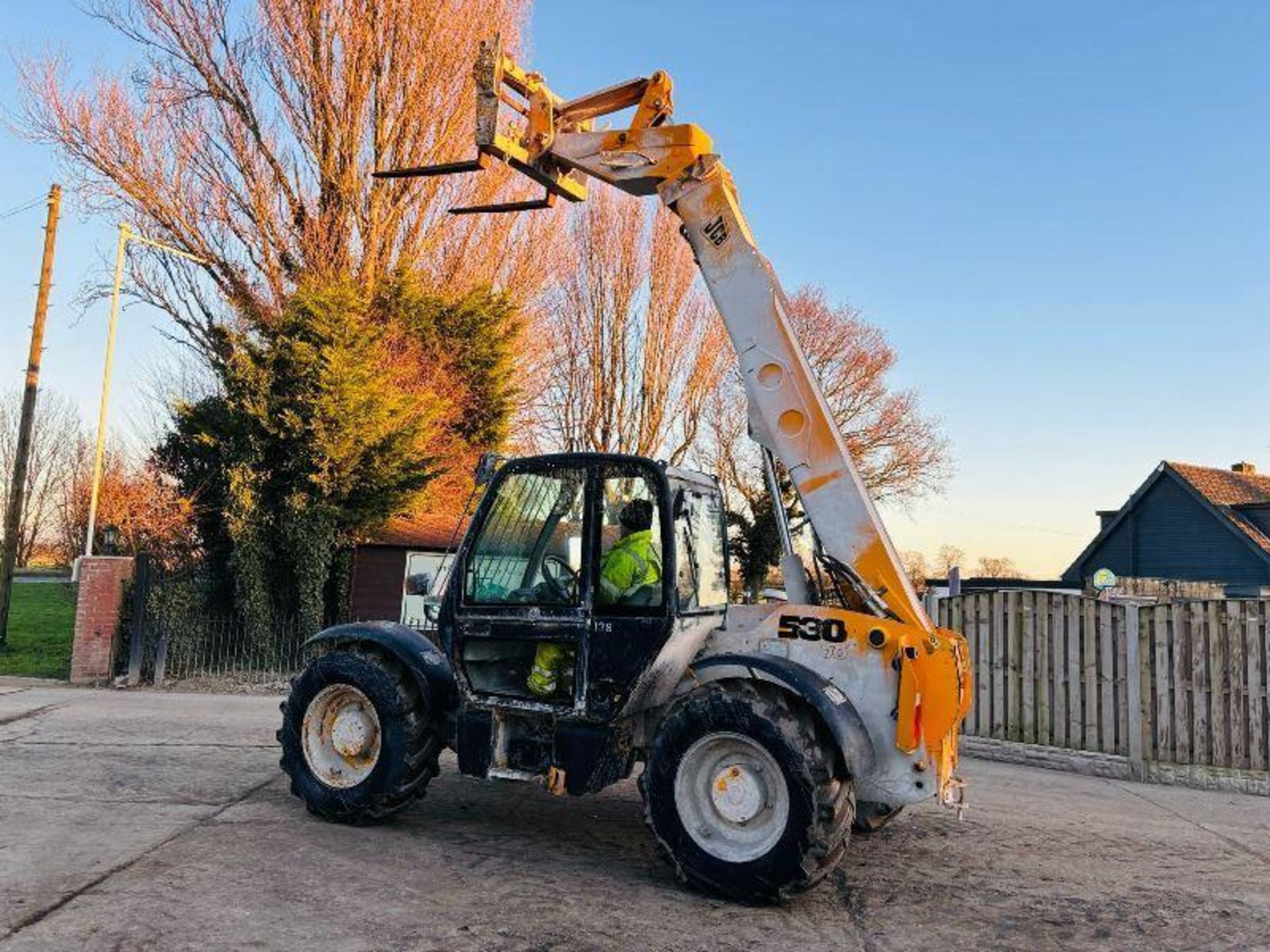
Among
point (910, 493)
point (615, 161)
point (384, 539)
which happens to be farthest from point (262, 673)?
point (910, 493)

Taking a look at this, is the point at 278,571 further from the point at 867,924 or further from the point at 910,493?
the point at 910,493

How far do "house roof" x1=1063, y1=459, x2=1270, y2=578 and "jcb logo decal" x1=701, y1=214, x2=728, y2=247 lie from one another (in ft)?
95.2

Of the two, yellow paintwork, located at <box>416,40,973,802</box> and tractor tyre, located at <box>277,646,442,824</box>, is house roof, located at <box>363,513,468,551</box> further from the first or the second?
yellow paintwork, located at <box>416,40,973,802</box>

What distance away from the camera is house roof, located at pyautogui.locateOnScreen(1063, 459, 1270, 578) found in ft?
95.6

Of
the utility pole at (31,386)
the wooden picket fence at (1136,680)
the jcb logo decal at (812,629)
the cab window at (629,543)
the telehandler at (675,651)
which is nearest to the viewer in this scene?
the telehandler at (675,651)

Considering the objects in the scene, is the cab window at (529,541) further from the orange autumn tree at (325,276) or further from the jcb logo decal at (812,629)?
the orange autumn tree at (325,276)

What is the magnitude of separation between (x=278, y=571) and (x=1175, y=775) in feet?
39.9

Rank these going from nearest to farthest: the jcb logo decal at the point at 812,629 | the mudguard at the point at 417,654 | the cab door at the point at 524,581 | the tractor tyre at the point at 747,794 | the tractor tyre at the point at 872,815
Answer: the tractor tyre at the point at 747,794 < the jcb logo decal at the point at 812,629 < the cab door at the point at 524,581 < the mudguard at the point at 417,654 < the tractor tyre at the point at 872,815

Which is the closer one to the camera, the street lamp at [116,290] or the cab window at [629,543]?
the cab window at [629,543]

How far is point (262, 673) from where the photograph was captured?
13938 mm

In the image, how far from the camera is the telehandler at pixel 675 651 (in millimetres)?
4824

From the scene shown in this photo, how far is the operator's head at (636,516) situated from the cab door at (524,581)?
0.23m

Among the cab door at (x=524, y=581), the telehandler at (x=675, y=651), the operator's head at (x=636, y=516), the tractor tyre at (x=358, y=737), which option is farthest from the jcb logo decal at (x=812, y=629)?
the tractor tyre at (x=358, y=737)

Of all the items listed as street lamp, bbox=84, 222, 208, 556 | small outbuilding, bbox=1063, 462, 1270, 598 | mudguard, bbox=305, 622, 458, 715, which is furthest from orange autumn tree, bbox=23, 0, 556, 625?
small outbuilding, bbox=1063, 462, 1270, 598
